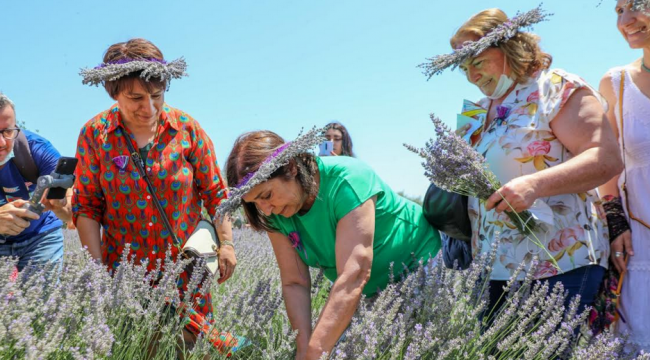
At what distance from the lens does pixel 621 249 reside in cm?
216

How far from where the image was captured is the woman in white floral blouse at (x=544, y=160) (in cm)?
186

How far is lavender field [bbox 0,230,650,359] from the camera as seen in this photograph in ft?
5.32

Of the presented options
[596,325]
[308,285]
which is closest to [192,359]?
Answer: [308,285]

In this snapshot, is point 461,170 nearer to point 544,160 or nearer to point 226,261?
point 544,160

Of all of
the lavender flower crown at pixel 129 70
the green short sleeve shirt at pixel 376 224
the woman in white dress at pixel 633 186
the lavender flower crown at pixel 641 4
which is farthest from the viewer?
the lavender flower crown at pixel 129 70

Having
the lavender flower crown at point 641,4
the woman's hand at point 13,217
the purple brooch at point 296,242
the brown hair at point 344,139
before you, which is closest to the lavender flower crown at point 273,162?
the purple brooch at point 296,242

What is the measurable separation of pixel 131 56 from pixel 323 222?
1217mm

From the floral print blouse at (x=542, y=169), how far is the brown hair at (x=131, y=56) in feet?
4.81

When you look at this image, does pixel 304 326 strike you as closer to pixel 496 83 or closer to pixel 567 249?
pixel 567 249

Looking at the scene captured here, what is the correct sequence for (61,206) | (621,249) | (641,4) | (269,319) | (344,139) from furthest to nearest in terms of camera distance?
(344,139), (61,206), (621,249), (269,319), (641,4)

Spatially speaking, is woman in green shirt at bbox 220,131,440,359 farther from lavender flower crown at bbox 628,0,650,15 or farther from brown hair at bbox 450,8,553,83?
lavender flower crown at bbox 628,0,650,15

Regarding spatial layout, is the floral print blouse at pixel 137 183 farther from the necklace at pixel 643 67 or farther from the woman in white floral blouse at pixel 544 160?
the necklace at pixel 643 67

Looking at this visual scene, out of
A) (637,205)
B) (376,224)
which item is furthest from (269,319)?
(637,205)

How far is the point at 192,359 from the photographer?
1773 millimetres
